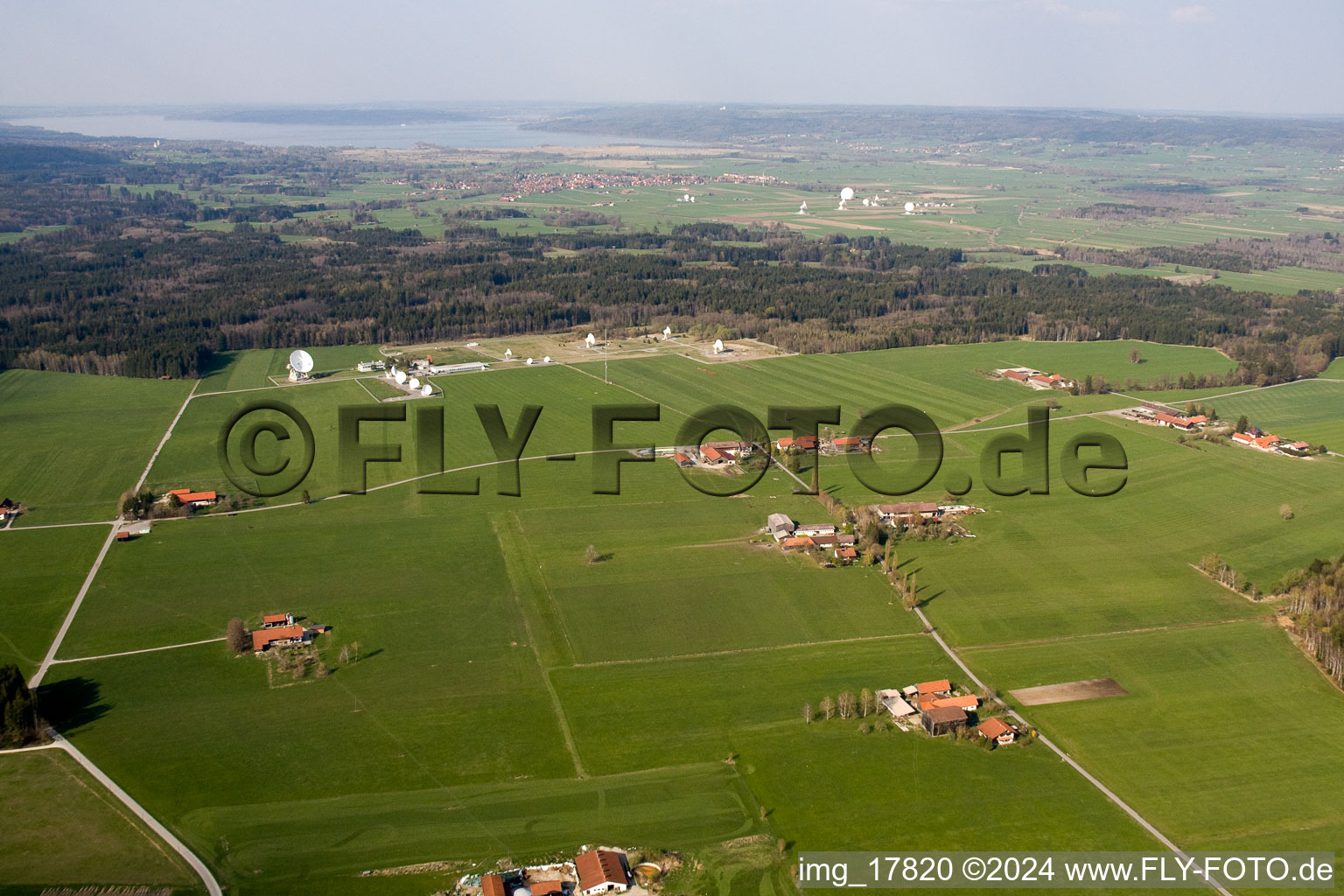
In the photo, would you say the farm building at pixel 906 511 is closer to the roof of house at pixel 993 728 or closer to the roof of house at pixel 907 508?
the roof of house at pixel 907 508

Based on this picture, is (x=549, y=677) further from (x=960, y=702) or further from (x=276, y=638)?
(x=960, y=702)

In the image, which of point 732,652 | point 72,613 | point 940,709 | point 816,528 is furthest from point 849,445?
point 72,613

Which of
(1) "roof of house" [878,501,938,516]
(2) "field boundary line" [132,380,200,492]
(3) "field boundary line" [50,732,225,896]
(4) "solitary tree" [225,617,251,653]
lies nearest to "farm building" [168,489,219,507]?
(2) "field boundary line" [132,380,200,492]

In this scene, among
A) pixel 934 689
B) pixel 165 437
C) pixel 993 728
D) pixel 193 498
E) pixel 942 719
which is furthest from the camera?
pixel 165 437

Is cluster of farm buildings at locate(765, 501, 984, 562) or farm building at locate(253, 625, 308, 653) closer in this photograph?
farm building at locate(253, 625, 308, 653)

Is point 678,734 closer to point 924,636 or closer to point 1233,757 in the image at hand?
point 924,636

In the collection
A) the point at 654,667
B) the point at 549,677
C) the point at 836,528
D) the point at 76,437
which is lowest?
the point at 549,677

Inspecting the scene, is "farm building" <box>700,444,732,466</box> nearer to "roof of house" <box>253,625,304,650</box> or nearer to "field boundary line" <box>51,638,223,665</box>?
"roof of house" <box>253,625,304,650</box>

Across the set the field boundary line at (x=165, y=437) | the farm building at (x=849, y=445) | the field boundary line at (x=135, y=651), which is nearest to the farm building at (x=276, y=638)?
the field boundary line at (x=135, y=651)
